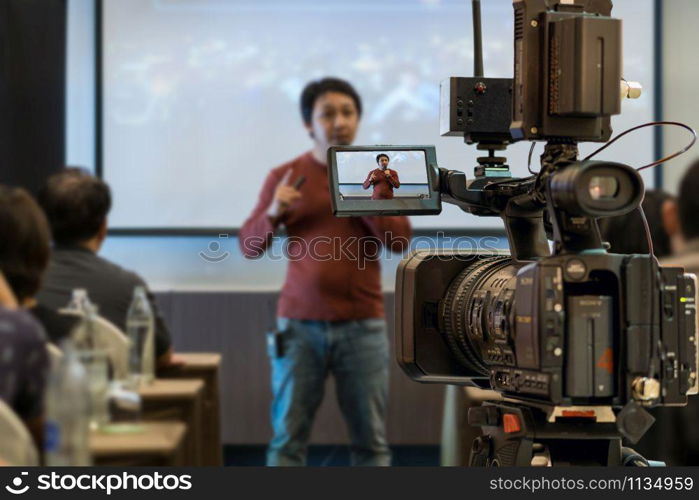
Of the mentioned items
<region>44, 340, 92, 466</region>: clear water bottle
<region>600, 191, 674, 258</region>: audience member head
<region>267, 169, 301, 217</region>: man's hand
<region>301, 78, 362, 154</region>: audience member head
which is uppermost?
<region>301, 78, 362, 154</region>: audience member head

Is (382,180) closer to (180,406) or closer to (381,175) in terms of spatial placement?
(381,175)

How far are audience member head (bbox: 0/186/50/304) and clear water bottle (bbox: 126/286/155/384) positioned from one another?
284mm

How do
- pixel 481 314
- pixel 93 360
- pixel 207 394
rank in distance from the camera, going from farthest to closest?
pixel 207 394 < pixel 93 360 < pixel 481 314

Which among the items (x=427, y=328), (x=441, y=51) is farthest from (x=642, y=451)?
(x=441, y=51)

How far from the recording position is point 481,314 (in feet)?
4.76

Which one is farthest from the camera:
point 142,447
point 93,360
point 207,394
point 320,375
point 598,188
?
point 320,375

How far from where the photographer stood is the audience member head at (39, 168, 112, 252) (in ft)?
6.63

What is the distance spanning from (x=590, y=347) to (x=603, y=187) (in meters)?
0.19

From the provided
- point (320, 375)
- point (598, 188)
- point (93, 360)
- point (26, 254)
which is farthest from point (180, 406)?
point (598, 188)

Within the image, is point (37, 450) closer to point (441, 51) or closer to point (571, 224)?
point (571, 224)

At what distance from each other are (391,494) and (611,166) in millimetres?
506

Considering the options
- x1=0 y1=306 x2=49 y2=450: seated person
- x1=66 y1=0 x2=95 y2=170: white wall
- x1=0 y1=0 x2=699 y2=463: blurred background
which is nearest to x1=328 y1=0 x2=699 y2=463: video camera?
x1=0 y1=306 x2=49 y2=450: seated person

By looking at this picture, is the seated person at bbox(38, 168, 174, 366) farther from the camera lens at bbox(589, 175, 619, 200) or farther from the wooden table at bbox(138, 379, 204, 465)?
the camera lens at bbox(589, 175, 619, 200)

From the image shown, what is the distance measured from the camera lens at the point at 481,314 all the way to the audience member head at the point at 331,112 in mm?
1156
